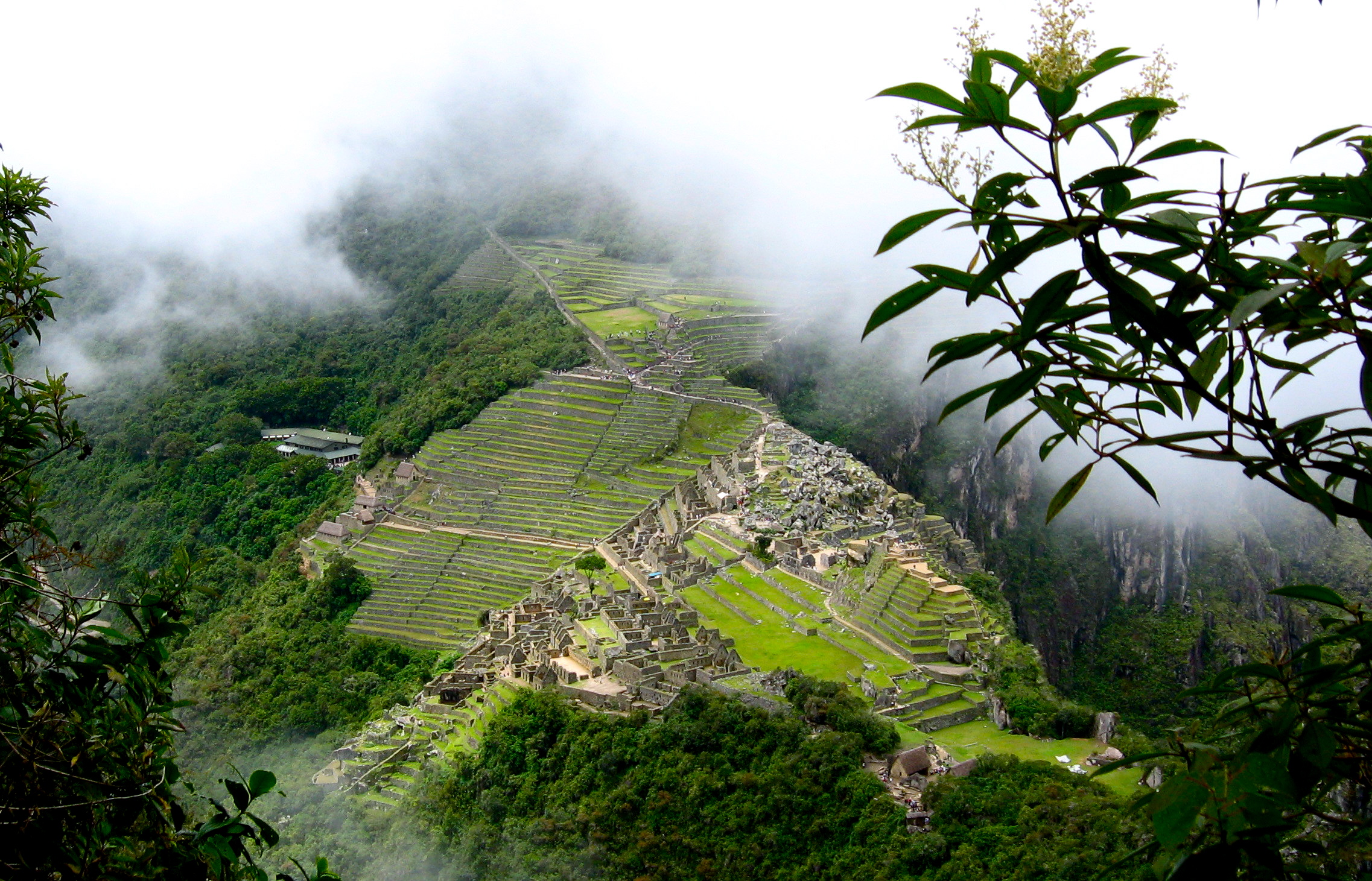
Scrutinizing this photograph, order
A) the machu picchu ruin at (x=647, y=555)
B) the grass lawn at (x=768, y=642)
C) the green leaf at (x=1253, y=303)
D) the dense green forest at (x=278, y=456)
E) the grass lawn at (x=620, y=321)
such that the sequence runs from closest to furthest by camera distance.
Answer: the green leaf at (x=1253, y=303) < the grass lawn at (x=768, y=642) < the machu picchu ruin at (x=647, y=555) < the dense green forest at (x=278, y=456) < the grass lawn at (x=620, y=321)

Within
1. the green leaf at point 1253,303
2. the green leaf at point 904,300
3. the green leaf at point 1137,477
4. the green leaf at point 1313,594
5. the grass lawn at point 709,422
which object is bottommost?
the grass lawn at point 709,422

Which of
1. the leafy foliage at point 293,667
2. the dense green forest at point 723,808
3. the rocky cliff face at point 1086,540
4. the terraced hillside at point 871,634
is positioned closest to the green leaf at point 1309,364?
the dense green forest at point 723,808

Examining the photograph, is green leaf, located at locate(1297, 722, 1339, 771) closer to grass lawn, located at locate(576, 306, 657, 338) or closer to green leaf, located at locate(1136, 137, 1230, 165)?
green leaf, located at locate(1136, 137, 1230, 165)

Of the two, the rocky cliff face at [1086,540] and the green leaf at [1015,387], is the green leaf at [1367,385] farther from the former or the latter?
the rocky cliff face at [1086,540]

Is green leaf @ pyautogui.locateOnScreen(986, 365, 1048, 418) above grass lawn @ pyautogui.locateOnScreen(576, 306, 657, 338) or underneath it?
above

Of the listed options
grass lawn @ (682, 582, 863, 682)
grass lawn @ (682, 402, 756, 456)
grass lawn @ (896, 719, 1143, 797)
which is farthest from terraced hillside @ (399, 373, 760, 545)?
grass lawn @ (896, 719, 1143, 797)

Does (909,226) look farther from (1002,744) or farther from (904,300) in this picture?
(1002,744)

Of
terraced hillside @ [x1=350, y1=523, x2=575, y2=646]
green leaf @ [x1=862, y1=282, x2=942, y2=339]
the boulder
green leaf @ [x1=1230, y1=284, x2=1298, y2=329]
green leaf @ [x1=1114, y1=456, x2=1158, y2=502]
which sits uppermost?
green leaf @ [x1=1230, y1=284, x2=1298, y2=329]
